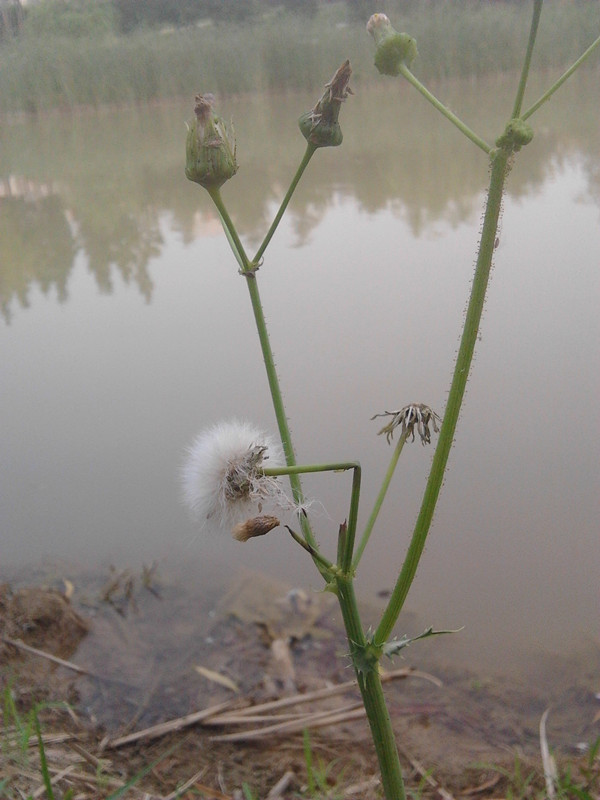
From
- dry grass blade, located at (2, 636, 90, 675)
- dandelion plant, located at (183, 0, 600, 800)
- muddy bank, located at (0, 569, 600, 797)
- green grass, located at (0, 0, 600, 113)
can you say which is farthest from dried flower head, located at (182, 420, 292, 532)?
green grass, located at (0, 0, 600, 113)

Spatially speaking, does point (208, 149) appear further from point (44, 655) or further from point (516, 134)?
point (44, 655)

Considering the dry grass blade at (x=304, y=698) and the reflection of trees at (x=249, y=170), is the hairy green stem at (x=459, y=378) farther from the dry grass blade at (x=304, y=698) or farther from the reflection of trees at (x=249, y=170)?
the reflection of trees at (x=249, y=170)

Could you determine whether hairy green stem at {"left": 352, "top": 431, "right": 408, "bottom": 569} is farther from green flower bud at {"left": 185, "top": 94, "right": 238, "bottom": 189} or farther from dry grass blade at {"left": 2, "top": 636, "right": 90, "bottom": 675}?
dry grass blade at {"left": 2, "top": 636, "right": 90, "bottom": 675}

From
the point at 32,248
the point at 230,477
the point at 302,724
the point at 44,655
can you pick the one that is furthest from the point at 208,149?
the point at 32,248

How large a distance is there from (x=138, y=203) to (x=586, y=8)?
1143 mm

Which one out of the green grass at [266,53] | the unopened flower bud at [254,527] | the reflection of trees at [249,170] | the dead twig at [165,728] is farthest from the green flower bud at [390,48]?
the reflection of trees at [249,170]

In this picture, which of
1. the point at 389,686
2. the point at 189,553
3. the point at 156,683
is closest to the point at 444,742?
the point at 389,686

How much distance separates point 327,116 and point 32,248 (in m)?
1.64

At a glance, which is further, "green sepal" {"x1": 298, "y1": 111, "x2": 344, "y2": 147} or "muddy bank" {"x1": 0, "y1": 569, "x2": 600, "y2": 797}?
"muddy bank" {"x1": 0, "y1": 569, "x2": 600, "y2": 797}

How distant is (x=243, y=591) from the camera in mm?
1213

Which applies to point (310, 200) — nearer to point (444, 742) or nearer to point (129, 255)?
point (129, 255)

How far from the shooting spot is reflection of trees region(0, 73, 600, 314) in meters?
1.79

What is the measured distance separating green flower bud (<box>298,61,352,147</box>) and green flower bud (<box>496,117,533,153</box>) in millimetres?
113

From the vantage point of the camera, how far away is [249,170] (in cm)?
202
